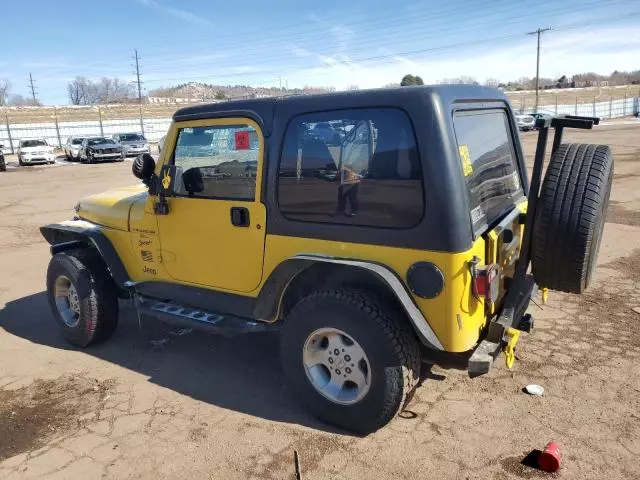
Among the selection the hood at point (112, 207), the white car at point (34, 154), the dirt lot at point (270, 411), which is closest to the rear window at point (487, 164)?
the dirt lot at point (270, 411)

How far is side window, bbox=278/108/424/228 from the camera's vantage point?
293cm

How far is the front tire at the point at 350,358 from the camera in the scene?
9.99 ft

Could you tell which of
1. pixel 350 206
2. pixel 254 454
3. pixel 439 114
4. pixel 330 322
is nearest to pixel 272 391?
pixel 254 454

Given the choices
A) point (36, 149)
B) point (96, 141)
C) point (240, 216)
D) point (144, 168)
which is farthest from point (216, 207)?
point (36, 149)

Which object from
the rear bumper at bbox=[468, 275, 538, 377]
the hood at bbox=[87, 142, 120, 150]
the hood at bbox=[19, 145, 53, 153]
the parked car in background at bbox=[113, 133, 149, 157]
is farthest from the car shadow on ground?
the parked car in background at bbox=[113, 133, 149, 157]

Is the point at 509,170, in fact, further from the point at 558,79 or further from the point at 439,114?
the point at 558,79

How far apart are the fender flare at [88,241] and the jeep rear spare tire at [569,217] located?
10.7ft

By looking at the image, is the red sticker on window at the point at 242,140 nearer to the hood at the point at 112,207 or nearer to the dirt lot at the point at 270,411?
the hood at the point at 112,207

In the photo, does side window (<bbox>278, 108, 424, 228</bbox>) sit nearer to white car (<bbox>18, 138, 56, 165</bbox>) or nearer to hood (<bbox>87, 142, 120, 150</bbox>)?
hood (<bbox>87, 142, 120, 150</bbox>)

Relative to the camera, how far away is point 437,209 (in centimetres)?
280

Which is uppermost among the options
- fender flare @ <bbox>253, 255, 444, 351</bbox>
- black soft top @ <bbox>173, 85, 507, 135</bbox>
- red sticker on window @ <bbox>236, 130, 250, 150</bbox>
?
black soft top @ <bbox>173, 85, 507, 135</bbox>

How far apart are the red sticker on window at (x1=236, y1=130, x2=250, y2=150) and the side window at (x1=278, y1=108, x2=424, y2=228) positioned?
0.36 metres

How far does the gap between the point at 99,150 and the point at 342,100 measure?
28.0m

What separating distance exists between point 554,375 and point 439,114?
2.27m
